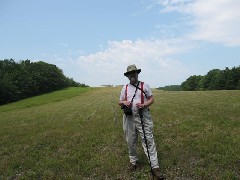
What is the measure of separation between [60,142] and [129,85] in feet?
23.3

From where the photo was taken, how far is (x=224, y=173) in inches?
336

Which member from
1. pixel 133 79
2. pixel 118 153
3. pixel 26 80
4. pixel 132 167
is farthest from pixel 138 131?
pixel 26 80

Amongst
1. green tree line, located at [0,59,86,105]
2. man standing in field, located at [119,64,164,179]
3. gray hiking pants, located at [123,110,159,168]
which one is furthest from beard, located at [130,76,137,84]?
green tree line, located at [0,59,86,105]

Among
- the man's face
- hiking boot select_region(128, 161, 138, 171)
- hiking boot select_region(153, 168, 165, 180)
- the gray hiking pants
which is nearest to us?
hiking boot select_region(153, 168, 165, 180)

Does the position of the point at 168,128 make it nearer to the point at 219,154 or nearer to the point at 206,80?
the point at 219,154

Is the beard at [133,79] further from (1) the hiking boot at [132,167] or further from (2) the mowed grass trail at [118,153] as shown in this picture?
(2) the mowed grass trail at [118,153]

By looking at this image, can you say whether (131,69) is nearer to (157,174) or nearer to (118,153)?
(157,174)

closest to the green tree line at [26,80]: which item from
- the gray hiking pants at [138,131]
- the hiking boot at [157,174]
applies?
the gray hiking pants at [138,131]

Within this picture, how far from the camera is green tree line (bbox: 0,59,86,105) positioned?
293ft

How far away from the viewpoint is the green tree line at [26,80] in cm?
8938

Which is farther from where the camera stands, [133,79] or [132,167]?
[132,167]

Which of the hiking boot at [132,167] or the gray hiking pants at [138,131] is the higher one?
the gray hiking pants at [138,131]

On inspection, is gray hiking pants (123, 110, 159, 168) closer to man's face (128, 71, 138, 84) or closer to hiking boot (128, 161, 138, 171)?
hiking boot (128, 161, 138, 171)

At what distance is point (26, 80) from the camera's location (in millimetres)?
104562
